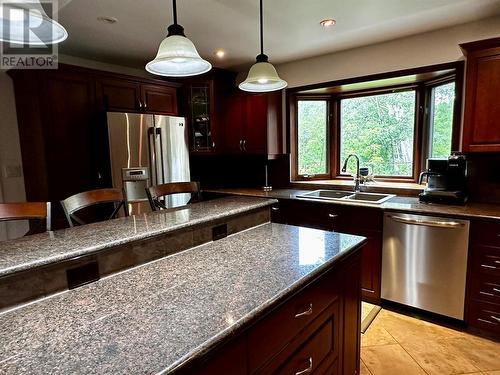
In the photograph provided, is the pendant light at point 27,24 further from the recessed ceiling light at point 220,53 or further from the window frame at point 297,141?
the window frame at point 297,141

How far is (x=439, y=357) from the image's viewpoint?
198 centimetres

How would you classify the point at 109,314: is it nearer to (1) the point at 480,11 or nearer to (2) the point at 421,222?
(2) the point at 421,222

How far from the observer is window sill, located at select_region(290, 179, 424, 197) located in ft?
9.68

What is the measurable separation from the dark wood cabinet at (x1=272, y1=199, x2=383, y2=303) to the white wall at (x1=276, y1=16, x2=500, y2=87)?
1440 millimetres

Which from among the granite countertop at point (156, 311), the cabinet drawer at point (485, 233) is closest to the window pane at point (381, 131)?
the cabinet drawer at point (485, 233)

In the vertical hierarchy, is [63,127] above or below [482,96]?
below

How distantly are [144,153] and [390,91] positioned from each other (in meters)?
2.69

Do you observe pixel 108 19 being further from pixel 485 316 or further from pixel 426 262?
pixel 485 316

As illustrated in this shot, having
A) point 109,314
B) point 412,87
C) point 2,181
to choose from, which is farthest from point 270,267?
point 2,181

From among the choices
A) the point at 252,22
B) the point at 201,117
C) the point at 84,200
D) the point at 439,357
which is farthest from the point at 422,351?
the point at 201,117

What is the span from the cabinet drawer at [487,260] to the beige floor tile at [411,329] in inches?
20.3

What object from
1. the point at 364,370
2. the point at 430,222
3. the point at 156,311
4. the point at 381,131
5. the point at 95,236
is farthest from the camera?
the point at 381,131

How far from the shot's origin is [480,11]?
90.3 inches

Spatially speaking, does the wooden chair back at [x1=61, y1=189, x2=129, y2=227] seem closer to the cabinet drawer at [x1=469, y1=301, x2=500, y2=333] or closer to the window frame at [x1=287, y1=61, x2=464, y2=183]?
the window frame at [x1=287, y1=61, x2=464, y2=183]
